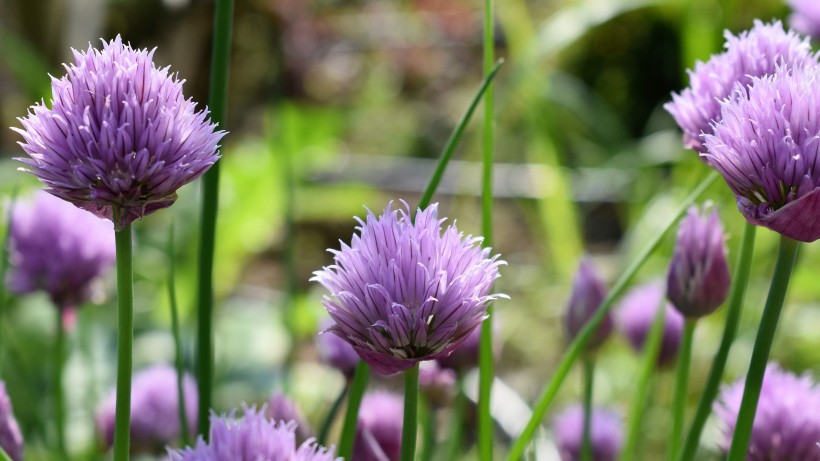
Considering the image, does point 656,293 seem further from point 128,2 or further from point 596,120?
point 128,2

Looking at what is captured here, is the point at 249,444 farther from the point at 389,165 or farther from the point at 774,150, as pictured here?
the point at 389,165

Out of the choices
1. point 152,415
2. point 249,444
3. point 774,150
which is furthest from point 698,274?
point 152,415

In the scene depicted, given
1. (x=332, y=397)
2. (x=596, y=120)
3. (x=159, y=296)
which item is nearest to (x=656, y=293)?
(x=332, y=397)

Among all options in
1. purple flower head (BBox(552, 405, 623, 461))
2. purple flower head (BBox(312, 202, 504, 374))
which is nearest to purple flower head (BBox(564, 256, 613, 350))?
purple flower head (BBox(552, 405, 623, 461))

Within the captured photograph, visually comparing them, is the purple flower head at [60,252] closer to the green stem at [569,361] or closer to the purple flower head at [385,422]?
the purple flower head at [385,422]

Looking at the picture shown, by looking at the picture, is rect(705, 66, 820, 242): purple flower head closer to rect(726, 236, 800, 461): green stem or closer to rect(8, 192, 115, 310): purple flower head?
rect(726, 236, 800, 461): green stem

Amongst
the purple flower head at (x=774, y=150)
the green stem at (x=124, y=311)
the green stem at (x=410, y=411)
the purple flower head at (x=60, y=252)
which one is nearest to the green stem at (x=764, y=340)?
the purple flower head at (x=774, y=150)
